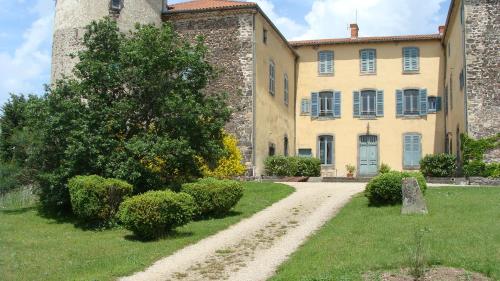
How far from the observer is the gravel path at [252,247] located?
9.06 m

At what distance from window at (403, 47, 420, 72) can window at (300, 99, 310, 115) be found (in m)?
5.87

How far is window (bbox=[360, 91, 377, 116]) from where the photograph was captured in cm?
3184

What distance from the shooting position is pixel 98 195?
546 inches

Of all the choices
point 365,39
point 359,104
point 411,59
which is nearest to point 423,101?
point 411,59

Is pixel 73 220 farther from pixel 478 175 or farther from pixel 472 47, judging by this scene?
pixel 472 47

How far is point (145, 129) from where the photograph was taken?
53.0 feet

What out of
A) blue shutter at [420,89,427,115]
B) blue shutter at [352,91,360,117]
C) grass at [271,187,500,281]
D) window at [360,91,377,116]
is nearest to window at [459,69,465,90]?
blue shutter at [420,89,427,115]

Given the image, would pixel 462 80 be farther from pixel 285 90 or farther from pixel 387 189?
pixel 387 189

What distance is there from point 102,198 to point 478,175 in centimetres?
1534

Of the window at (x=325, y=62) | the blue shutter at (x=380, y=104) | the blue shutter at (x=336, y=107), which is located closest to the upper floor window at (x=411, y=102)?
the blue shutter at (x=380, y=104)

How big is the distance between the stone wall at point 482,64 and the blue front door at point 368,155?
29.4 ft

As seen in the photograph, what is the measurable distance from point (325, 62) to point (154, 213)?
2262 centimetres

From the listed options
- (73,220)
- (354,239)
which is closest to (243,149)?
(73,220)

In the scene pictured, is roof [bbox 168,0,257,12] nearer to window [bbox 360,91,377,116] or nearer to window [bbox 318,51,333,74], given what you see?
window [bbox 318,51,333,74]
